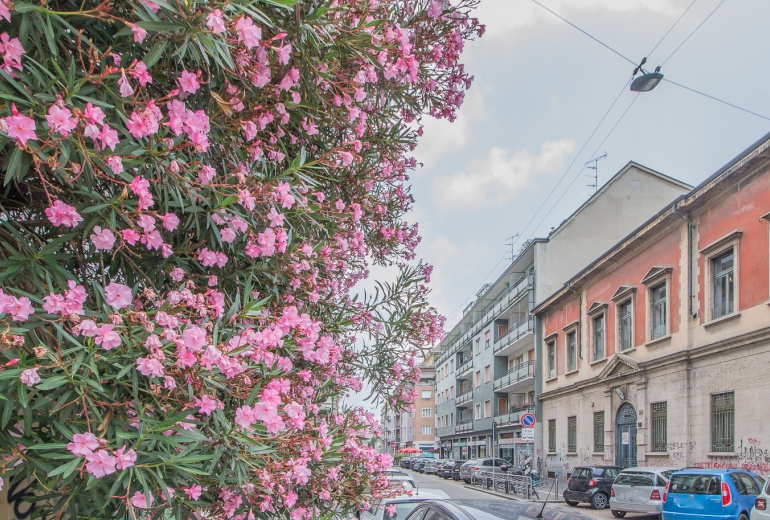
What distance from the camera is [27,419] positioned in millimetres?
2270

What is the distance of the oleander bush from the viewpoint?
2.33 m

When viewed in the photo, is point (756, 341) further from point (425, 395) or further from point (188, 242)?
point (425, 395)

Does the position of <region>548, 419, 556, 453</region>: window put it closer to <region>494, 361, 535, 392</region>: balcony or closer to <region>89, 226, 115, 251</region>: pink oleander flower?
<region>494, 361, 535, 392</region>: balcony

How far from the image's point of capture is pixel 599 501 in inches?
958

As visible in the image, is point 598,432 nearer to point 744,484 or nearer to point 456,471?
point 744,484

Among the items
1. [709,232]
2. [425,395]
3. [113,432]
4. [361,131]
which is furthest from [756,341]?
[425,395]

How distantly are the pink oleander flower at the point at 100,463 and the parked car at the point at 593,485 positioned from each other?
80.5 feet

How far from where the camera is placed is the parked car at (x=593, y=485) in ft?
79.6

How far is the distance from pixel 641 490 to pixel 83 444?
800 inches

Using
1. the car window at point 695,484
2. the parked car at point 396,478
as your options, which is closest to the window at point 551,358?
the car window at point 695,484

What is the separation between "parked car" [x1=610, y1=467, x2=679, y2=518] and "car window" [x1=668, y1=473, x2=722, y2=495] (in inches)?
70.4

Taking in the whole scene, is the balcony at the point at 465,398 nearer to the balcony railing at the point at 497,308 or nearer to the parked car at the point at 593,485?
the balcony railing at the point at 497,308

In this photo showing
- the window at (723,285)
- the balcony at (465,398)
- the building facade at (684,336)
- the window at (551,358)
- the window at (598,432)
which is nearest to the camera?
the building facade at (684,336)

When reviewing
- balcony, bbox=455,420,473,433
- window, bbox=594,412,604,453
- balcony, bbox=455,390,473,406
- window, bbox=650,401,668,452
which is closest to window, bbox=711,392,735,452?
window, bbox=650,401,668,452
